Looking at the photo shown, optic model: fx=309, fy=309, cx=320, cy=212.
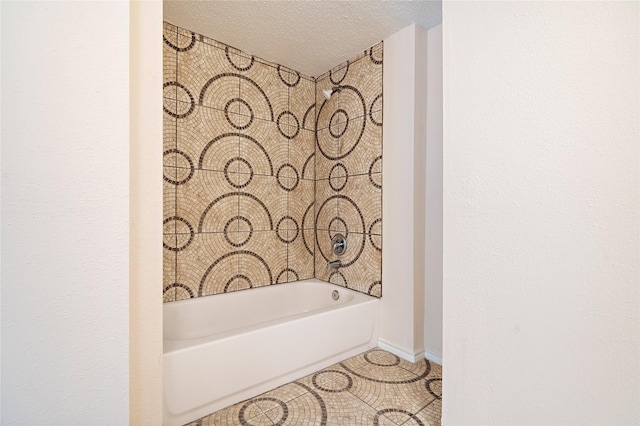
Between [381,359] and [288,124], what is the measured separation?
6.14ft

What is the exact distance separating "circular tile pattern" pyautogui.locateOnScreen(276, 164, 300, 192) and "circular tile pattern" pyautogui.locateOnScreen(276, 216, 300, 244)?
26cm

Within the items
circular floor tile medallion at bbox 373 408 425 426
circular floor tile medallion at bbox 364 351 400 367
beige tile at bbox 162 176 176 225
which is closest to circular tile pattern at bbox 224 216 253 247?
beige tile at bbox 162 176 176 225

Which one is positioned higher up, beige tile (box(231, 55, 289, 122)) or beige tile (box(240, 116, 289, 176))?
beige tile (box(231, 55, 289, 122))

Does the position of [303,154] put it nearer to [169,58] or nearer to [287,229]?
[287,229]

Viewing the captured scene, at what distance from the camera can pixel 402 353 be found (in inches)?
79.4

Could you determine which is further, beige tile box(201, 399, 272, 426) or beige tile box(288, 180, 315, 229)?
beige tile box(288, 180, 315, 229)

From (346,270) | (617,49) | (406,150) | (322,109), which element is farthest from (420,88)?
(346,270)

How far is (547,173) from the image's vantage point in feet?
3.12

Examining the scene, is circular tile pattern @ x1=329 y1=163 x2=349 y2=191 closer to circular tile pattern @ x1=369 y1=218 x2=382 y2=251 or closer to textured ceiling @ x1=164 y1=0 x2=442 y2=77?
circular tile pattern @ x1=369 y1=218 x2=382 y2=251

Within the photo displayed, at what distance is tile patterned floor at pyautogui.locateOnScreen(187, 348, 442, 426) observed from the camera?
1.41 m

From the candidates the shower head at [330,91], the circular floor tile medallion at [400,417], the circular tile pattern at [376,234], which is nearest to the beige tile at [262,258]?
the circular tile pattern at [376,234]

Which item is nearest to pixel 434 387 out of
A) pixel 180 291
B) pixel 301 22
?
pixel 180 291

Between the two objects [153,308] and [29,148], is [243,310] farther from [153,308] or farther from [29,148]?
[29,148]

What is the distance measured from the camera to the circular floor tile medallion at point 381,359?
193 cm
